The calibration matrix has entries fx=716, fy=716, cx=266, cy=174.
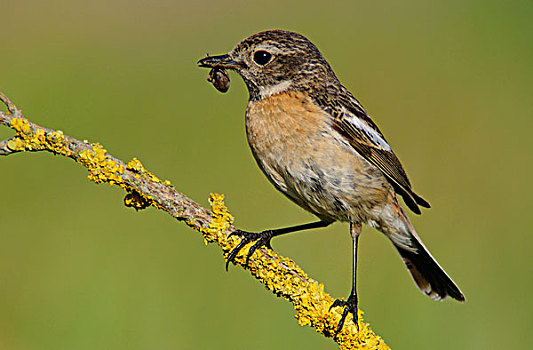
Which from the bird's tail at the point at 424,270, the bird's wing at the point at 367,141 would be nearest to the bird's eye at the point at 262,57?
the bird's wing at the point at 367,141

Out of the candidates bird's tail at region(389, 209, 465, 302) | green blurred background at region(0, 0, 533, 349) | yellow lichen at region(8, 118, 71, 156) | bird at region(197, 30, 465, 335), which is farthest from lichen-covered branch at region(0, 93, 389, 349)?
green blurred background at region(0, 0, 533, 349)

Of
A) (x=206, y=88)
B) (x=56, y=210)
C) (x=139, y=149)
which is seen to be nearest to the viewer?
(x=56, y=210)

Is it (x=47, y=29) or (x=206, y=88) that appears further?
(x=47, y=29)

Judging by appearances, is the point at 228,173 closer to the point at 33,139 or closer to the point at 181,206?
the point at 181,206

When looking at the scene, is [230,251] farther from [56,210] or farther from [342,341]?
[56,210]

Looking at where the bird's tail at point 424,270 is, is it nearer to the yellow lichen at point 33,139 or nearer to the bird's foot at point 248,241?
the bird's foot at point 248,241

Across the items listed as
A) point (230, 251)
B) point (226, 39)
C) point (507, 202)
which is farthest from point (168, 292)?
point (226, 39)

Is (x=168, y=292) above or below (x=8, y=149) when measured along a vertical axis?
above

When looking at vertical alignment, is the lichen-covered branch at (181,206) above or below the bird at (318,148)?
below
